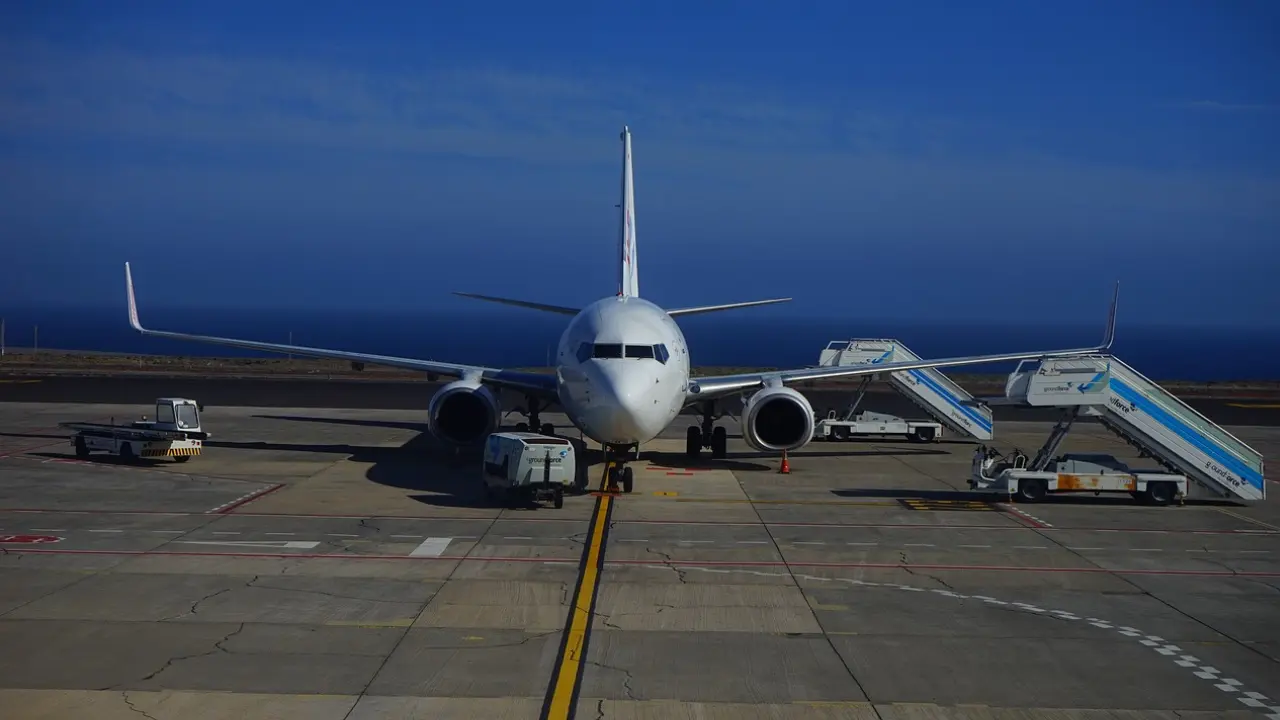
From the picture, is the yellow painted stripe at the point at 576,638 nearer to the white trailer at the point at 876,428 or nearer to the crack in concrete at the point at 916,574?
the crack in concrete at the point at 916,574

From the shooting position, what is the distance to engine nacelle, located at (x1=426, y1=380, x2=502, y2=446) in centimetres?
3080

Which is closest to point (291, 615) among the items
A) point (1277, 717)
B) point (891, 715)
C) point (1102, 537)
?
point (891, 715)

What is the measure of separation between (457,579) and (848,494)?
13.1 metres

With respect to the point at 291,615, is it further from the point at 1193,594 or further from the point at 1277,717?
the point at 1193,594

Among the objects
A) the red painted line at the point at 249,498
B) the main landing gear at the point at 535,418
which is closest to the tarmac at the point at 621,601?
the red painted line at the point at 249,498

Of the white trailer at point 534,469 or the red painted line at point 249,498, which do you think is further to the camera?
the white trailer at point 534,469

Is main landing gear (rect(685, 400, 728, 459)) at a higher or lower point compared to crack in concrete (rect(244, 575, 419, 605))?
higher

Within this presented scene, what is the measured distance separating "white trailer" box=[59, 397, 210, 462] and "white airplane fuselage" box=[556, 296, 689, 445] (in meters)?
10.8

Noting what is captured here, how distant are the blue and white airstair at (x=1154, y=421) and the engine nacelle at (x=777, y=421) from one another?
548cm

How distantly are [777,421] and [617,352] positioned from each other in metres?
6.38

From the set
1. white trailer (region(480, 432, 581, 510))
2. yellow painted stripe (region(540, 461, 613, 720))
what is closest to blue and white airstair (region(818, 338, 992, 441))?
white trailer (region(480, 432, 581, 510))

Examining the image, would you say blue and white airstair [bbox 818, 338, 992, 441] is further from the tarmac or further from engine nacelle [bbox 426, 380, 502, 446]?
engine nacelle [bbox 426, 380, 502, 446]

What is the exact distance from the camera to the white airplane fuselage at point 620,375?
25.9 meters

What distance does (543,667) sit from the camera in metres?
13.4
